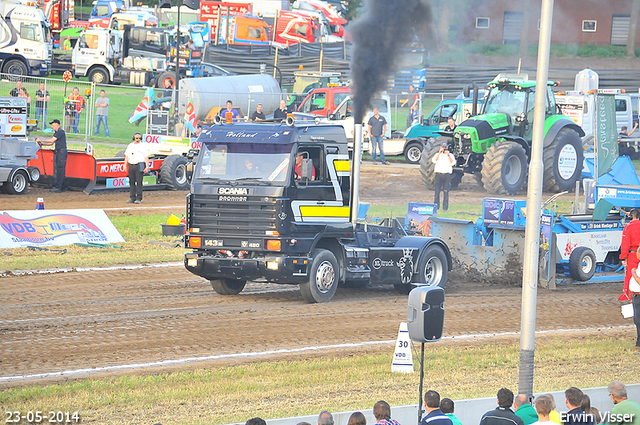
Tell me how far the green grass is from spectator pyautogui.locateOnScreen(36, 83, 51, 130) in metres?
10.1

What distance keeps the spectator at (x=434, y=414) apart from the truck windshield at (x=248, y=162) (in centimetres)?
685

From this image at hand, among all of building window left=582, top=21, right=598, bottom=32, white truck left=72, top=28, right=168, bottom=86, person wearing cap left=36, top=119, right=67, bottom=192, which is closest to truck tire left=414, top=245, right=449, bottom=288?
person wearing cap left=36, top=119, right=67, bottom=192

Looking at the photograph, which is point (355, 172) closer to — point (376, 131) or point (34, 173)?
point (34, 173)

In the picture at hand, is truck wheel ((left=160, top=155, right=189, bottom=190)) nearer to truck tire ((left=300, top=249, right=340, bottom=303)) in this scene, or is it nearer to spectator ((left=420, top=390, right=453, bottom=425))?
truck tire ((left=300, top=249, right=340, bottom=303))

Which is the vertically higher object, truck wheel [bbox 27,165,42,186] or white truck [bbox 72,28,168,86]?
white truck [bbox 72,28,168,86]

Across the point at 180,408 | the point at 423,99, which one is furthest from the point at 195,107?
the point at 180,408

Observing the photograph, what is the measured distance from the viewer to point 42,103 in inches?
1176

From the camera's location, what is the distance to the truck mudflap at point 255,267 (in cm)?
1312

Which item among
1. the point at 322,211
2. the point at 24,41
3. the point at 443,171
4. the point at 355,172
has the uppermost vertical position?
the point at 24,41

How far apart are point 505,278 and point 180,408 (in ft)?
29.0

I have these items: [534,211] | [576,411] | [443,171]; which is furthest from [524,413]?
[443,171]

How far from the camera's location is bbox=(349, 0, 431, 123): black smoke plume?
52.3 ft

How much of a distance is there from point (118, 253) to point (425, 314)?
11.2 meters

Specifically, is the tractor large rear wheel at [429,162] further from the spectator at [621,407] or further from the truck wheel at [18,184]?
the spectator at [621,407]
